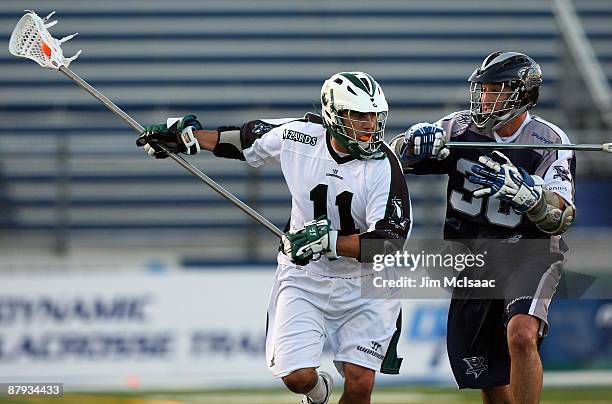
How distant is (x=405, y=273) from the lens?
372 inches

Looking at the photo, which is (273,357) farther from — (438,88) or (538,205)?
(438,88)

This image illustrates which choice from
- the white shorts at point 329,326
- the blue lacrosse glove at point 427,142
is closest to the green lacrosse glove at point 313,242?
the white shorts at point 329,326

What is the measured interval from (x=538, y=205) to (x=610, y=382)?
16.1 feet

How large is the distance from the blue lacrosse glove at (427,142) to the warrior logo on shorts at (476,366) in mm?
1130

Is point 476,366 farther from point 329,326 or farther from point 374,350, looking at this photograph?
point 329,326

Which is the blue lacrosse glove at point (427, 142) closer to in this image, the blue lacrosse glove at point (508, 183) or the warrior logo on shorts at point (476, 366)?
the blue lacrosse glove at point (508, 183)

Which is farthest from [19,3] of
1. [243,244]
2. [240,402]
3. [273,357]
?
[273,357]

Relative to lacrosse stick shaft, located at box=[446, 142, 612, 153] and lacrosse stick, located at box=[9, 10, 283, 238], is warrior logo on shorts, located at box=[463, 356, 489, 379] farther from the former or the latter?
lacrosse stick, located at box=[9, 10, 283, 238]

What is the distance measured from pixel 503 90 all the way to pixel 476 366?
152 centimetres

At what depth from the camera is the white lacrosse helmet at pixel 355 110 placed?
6.29m

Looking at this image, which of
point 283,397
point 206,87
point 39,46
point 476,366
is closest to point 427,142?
point 476,366

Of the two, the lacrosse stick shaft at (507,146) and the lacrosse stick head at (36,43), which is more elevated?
the lacrosse stick head at (36,43)

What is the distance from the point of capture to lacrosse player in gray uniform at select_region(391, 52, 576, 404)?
20.9ft

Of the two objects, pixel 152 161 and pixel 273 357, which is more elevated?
pixel 152 161
